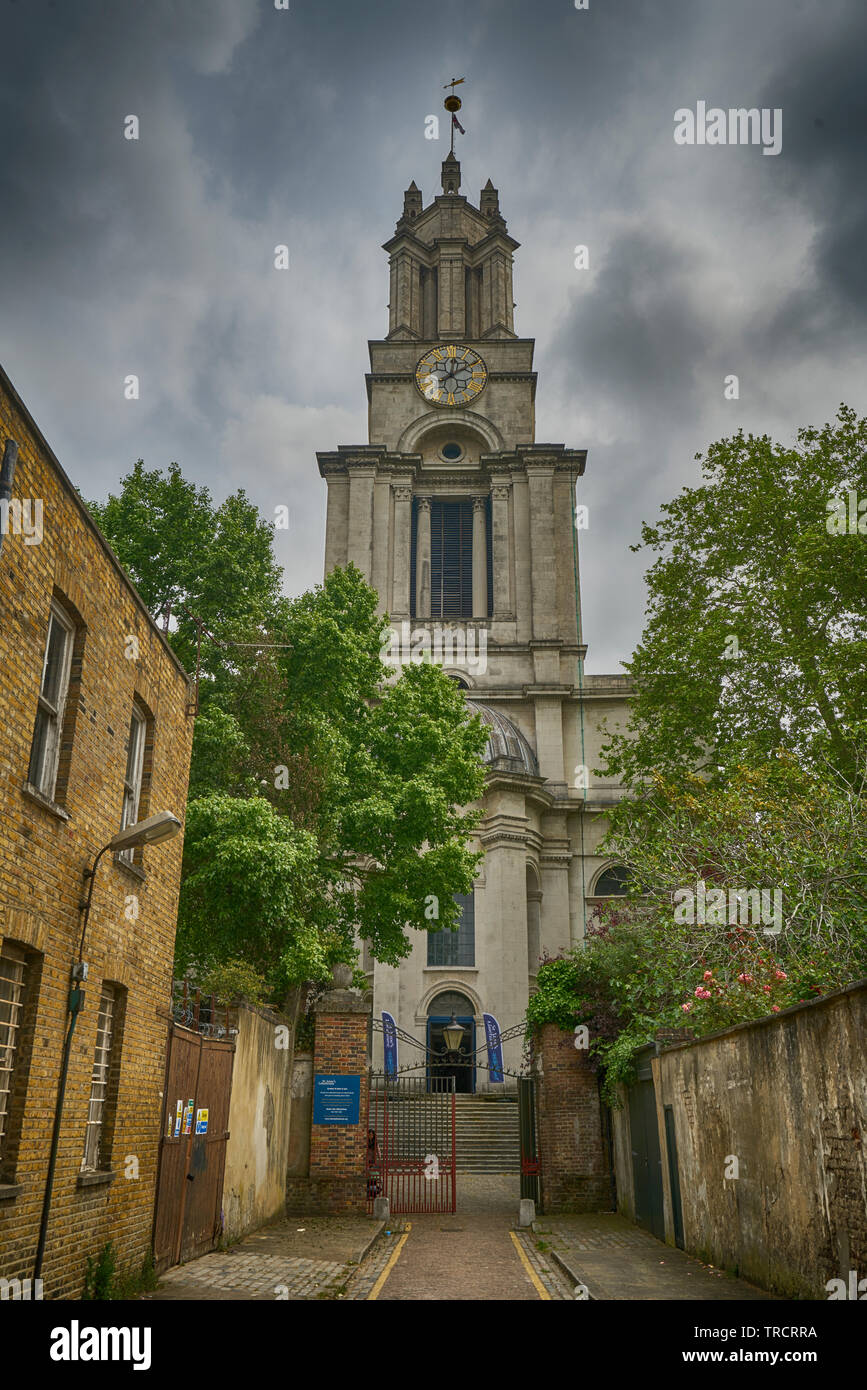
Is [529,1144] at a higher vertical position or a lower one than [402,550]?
lower

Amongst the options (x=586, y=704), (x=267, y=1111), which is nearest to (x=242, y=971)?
(x=267, y=1111)

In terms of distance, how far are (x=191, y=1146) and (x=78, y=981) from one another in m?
4.14

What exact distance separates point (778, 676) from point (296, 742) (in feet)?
30.8

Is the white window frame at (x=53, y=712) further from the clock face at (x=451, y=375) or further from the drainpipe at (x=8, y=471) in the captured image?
the clock face at (x=451, y=375)

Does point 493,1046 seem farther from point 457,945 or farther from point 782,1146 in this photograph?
point 782,1146

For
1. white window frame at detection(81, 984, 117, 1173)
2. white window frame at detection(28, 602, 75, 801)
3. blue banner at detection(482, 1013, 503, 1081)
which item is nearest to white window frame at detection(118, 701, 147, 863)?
white window frame at detection(81, 984, 117, 1173)

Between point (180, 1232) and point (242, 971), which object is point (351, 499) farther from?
point (180, 1232)

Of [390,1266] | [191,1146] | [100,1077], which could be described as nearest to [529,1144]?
[390,1266]

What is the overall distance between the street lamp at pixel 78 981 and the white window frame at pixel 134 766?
128cm

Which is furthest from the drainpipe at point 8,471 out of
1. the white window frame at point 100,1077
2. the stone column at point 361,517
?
the stone column at point 361,517

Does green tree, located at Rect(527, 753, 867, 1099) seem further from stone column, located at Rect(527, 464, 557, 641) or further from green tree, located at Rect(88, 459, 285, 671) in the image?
stone column, located at Rect(527, 464, 557, 641)

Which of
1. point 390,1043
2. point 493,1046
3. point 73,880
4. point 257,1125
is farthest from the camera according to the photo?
point 390,1043

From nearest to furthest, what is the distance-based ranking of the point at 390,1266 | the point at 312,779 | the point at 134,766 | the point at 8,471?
1. the point at 8,471
2. the point at 134,766
3. the point at 390,1266
4. the point at 312,779

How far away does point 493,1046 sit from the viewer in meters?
31.9
